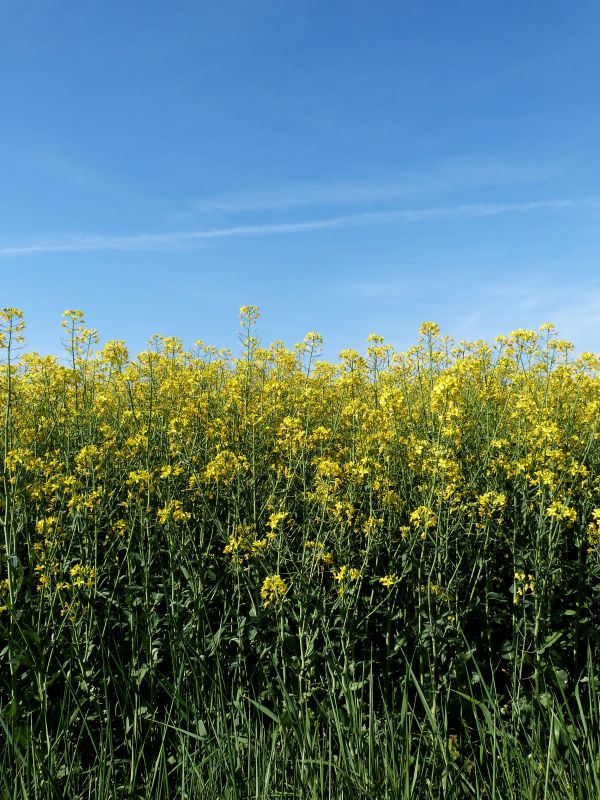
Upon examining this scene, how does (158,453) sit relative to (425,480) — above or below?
above

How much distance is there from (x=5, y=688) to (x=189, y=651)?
38.3 inches

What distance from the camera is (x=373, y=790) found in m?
2.49

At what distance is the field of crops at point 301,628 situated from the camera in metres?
2.69

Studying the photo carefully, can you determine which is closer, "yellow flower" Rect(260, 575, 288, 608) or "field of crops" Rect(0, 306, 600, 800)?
"field of crops" Rect(0, 306, 600, 800)

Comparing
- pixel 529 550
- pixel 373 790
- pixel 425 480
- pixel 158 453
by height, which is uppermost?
pixel 158 453

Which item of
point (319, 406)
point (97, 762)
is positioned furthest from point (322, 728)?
point (319, 406)

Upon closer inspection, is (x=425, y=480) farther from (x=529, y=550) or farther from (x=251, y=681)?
(x=251, y=681)

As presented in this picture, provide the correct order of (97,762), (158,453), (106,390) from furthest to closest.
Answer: (106,390) < (158,453) < (97,762)

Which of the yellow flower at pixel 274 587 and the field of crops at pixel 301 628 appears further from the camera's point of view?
the yellow flower at pixel 274 587

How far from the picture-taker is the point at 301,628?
317cm

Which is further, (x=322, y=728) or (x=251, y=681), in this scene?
(x=251, y=681)

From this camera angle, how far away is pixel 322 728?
303 centimetres

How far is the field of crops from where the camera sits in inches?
106

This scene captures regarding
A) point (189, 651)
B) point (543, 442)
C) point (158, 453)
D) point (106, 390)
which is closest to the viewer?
point (189, 651)
